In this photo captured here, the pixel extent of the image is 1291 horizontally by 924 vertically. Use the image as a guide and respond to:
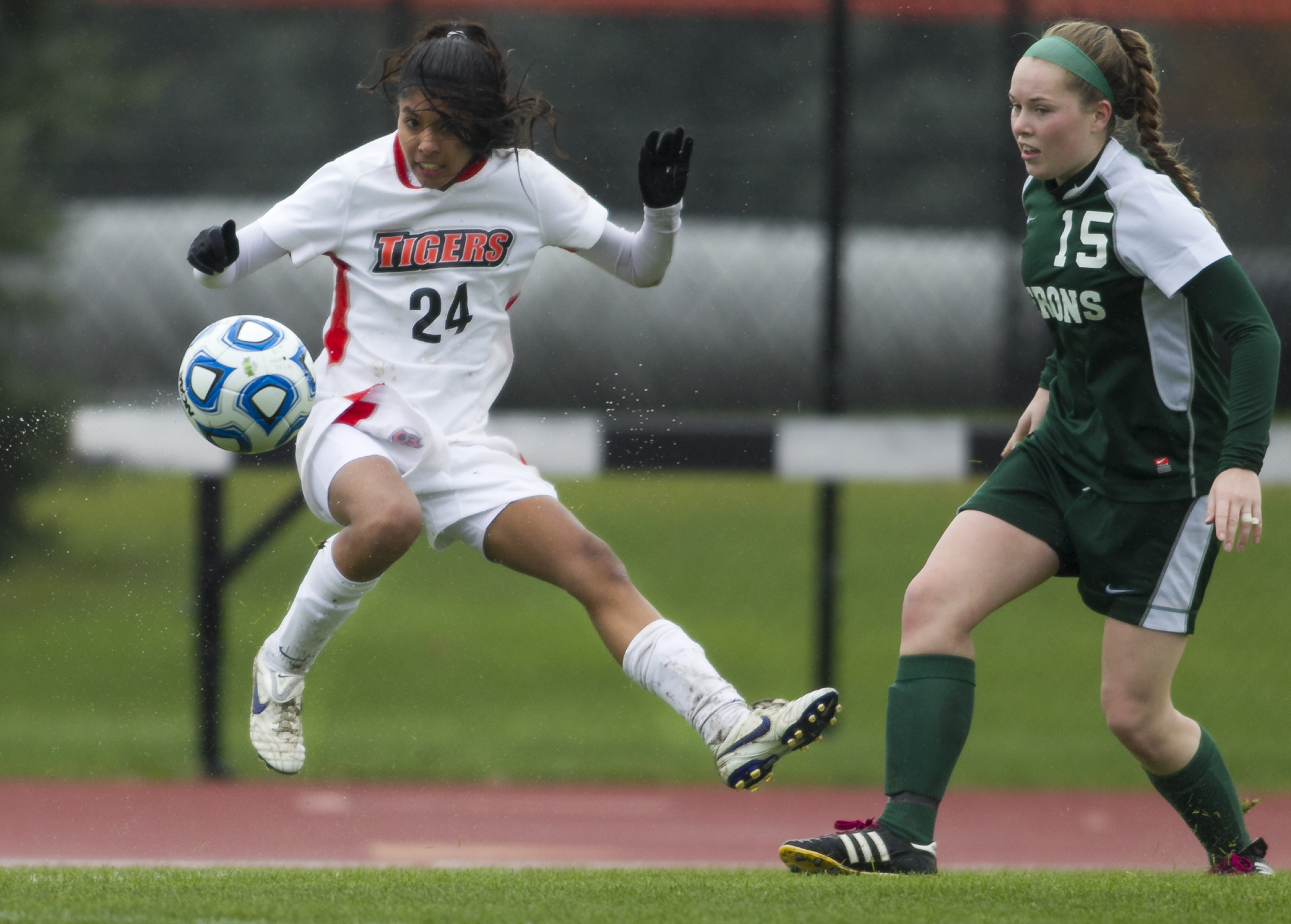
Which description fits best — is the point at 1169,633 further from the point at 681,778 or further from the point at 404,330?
the point at 681,778

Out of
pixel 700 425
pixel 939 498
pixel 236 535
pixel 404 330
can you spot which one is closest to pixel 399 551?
pixel 404 330

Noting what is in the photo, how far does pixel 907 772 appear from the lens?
3732mm

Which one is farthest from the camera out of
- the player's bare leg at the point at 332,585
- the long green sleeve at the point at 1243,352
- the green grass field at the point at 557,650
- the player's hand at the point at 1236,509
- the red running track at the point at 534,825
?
the green grass field at the point at 557,650

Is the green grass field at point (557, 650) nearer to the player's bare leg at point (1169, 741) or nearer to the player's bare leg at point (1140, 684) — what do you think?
the player's bare leg at point (1169, 741)

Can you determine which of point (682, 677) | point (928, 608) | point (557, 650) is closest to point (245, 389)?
point (682, 677)

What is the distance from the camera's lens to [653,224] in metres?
4.18

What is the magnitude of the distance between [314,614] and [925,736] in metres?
1.55

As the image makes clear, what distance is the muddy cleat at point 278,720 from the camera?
13.8 ft

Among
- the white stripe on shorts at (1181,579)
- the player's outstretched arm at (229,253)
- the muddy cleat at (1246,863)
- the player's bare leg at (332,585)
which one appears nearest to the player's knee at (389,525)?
the player's bare leg at (332,585)

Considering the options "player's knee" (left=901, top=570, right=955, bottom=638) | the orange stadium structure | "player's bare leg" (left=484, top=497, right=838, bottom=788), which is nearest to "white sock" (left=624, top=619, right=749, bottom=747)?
"player's bare leg" (left=484, top=497, right=838, bottom=788)

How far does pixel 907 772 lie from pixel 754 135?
13.3 ft

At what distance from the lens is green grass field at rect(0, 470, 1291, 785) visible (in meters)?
6.82

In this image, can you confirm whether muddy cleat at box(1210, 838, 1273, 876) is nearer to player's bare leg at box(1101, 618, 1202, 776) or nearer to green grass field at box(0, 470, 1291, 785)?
player's bare leg at box(1101, 618, 1202, 776)

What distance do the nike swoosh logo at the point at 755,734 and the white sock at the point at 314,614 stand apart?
39.9 inches
